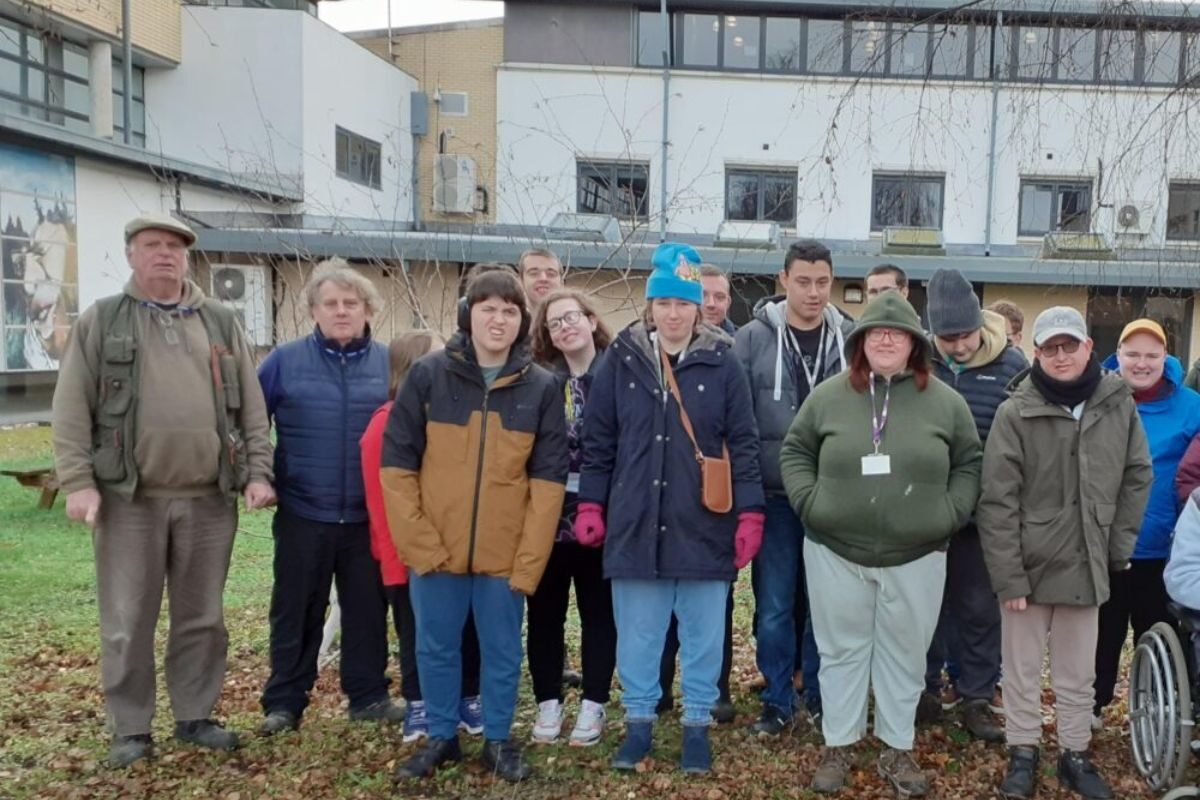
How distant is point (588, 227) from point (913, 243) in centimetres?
658

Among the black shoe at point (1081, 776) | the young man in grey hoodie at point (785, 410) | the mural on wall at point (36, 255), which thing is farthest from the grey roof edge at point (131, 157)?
the black shoe at point (1081, 776)

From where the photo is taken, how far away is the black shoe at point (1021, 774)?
152 inches

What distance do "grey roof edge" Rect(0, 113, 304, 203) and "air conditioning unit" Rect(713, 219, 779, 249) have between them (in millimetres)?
7784

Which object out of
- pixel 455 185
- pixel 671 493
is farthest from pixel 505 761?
pixel 455 185

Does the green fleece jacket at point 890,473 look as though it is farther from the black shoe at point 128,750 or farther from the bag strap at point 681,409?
the black shoe at point 128,750

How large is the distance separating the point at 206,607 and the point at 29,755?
3.42ft

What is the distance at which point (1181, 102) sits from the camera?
14.8 ft

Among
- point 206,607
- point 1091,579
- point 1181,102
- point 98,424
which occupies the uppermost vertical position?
point 1181,102

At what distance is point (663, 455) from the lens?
395 centimetres

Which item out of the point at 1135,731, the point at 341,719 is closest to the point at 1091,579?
the point at 1135,731

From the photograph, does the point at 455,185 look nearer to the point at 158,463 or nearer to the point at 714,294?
the point at 714,294

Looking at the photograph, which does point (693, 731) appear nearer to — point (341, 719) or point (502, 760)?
point (502, 760)

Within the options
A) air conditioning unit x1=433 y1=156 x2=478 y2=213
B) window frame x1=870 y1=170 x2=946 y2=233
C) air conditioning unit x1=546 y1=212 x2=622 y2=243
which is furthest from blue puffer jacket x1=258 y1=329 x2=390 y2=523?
window frame x1=870 y1=170 x2=946 y2=233

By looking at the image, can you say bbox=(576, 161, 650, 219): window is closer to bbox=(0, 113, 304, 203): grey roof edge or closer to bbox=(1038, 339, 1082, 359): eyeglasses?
bbox=(0, 113, 304, 203): grey roof edge
